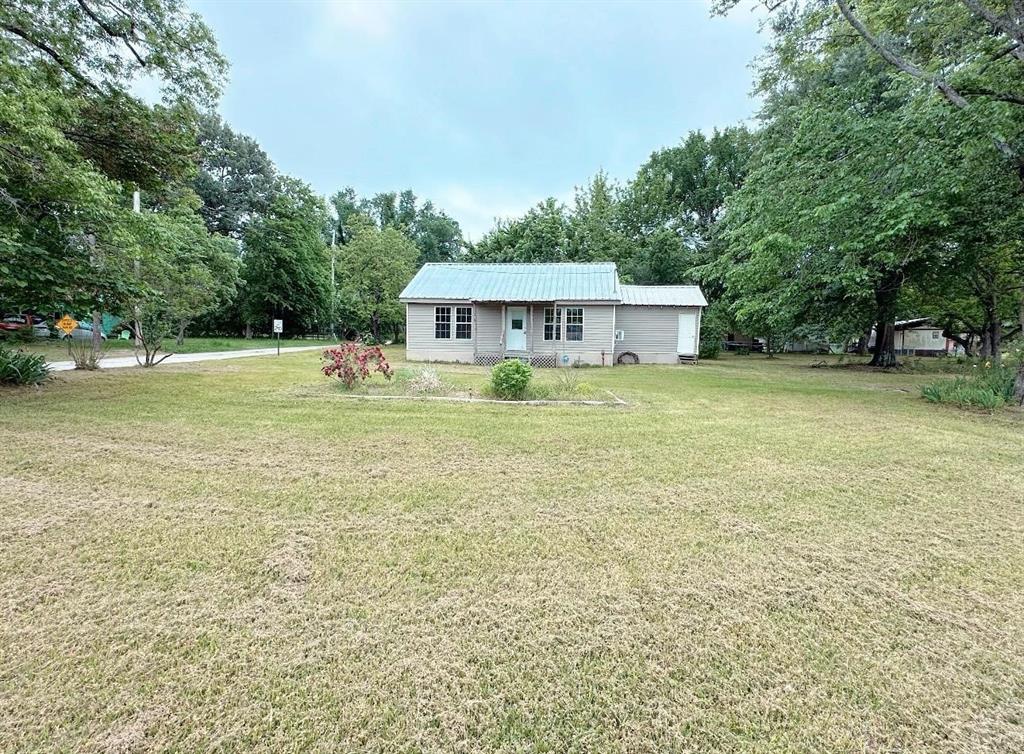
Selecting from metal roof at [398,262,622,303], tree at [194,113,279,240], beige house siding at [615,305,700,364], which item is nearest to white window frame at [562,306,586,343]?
metal roof at [398,262,622,303]

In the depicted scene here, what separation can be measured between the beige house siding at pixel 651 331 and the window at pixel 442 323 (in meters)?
6.89

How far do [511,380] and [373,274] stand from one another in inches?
828

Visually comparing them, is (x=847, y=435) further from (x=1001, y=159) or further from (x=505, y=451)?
(x=1001, y=159)

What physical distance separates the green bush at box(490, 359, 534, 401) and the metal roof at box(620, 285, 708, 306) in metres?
11.2

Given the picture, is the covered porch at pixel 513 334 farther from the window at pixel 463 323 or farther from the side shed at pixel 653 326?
the side shed at pixel 653 326

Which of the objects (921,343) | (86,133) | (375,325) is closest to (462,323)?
(86,133)

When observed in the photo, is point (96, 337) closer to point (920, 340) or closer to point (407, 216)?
point (407, 216)

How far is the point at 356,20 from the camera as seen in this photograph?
1223cm

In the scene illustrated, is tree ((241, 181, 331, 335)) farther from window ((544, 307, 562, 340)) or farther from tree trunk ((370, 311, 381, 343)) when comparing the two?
window ((544, 307, 562, 340))

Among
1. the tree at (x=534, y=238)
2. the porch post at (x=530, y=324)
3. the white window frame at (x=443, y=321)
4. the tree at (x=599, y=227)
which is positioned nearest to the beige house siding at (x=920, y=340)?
the tree at (x=599, y=227)

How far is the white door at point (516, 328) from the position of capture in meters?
17.5

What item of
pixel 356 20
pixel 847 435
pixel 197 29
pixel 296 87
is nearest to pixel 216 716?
pixel 847 435

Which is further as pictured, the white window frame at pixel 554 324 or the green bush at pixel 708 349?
the green bush at pixel 708 349

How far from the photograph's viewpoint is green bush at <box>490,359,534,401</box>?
8461 millimetres
